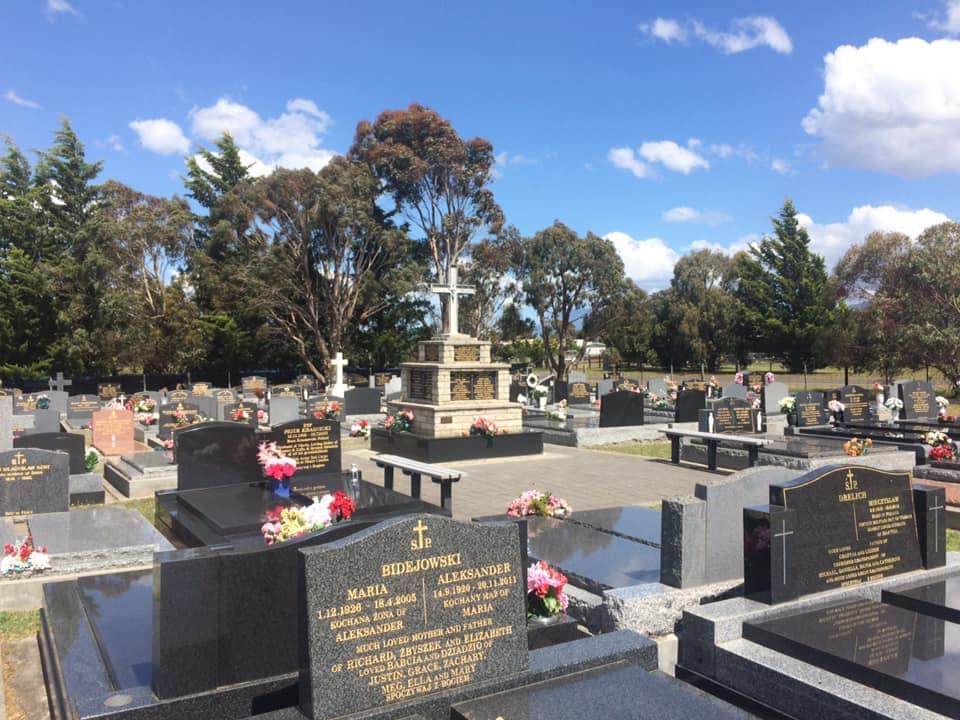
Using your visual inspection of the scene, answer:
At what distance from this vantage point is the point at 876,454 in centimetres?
1227

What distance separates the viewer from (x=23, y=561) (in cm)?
654

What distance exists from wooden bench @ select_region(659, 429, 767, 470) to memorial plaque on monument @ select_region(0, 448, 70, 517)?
33.2 feet

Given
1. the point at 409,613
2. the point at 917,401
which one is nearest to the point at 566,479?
the point at 409,613

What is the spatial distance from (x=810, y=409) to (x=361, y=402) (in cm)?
1268

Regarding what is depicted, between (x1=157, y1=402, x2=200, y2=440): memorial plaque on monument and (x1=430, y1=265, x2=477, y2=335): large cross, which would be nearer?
(x1=157, y1=402, x2=200, y2=440): memorial plaque on monument

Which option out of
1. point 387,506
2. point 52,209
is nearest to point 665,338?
point 52,209

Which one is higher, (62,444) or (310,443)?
(310,443)

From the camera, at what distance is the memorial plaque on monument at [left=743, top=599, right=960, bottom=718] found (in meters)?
3.98

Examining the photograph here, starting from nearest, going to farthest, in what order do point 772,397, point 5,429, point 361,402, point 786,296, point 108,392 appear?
point 5,429 < point 772,397 < point 361,402 < point 108,392 < point 786,296

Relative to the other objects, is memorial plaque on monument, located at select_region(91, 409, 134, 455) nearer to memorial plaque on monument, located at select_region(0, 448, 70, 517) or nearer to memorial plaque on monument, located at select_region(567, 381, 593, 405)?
memorial plaque on monument, located at select_region(0, 448, 70, 517)

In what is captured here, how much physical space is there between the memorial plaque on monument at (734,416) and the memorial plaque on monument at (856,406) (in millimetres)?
2755

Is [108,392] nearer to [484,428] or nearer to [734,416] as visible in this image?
[484,428]

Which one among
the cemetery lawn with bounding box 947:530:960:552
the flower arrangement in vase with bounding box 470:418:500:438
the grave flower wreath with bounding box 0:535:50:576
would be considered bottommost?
the cemetery lawn with bounding box 947:530:960:552

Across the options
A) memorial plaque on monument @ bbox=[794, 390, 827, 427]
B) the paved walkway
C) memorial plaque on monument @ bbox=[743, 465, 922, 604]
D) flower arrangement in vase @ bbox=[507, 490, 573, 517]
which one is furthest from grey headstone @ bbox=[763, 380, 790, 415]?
memorial plaque on monument @ bbox=[743, 465, 922, 604]
